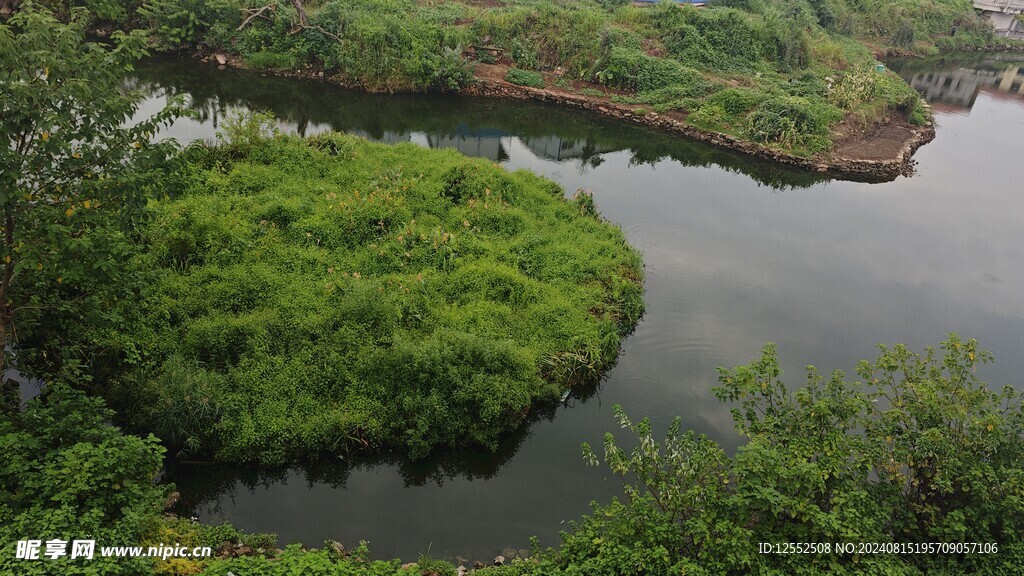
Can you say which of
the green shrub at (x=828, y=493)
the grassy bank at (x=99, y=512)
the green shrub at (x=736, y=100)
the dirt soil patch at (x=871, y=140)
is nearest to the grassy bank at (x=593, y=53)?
the green shrub at (x=736, y=100)

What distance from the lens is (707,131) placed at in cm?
2344

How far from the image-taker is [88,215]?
7164 mm

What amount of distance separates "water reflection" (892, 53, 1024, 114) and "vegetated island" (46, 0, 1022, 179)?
6.33 m

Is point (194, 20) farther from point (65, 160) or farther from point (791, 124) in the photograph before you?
point (791, 124)

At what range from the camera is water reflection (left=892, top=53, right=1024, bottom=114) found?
1352 inches

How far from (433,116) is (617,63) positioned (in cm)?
899

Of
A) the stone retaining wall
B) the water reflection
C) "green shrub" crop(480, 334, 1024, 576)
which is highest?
the water reflection

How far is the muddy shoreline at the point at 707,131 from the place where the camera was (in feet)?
71.2

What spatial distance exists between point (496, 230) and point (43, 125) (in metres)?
9.19

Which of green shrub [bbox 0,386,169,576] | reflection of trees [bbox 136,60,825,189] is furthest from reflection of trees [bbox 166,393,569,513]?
reflection of trees [bbox 136,60,825,189]

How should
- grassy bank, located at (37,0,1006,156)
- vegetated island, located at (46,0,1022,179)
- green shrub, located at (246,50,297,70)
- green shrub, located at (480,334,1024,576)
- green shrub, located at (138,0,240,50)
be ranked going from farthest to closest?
green shrub, located at (246,50,297,70) < green shrub, located at (138,0,240,50) < grassy bank, located at (37,0,1006,156) < vegetated island, located at (46,0,1022,179) < green shrub, located at (480,334,1024,576)

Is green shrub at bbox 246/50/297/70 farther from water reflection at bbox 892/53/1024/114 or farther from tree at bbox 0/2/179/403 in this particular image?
water reflection at bbox 892/53/1024/114

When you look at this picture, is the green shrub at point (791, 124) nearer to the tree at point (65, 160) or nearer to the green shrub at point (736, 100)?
the green shrub at point (736, 100)

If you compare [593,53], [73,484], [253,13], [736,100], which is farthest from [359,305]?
[253,13]
